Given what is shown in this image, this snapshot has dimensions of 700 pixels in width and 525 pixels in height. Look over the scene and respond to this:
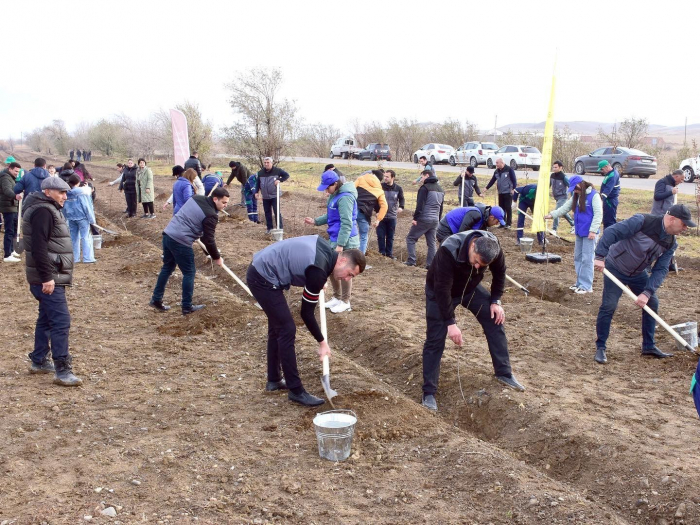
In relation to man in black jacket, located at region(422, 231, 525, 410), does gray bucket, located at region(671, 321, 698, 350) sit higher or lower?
lower

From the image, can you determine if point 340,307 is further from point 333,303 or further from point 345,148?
point 345,148

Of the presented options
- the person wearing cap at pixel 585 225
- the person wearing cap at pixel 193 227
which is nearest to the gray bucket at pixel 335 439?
the person wearing cap at pixel 193 227

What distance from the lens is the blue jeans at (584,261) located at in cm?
909

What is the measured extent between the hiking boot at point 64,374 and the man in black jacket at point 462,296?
10.3 feet

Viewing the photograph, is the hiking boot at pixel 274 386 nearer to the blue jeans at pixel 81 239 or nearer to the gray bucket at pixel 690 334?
the gray bucket at pixel 690 334

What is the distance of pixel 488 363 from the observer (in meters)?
6.32

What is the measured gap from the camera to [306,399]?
204 inches

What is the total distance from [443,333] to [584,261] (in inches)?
190

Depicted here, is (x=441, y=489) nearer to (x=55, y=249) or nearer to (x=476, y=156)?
(x=55, y=249)

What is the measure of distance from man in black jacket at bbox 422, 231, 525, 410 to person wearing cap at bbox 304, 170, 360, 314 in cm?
229

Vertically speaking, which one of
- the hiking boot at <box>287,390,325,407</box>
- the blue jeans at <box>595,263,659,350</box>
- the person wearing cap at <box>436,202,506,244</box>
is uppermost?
the person wearing cap at <box>436,202,506,244</box>

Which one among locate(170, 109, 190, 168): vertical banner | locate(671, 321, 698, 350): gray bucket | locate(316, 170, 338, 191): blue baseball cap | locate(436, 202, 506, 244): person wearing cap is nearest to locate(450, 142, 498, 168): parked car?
locate(170, 109, 190, 168): vertical banner

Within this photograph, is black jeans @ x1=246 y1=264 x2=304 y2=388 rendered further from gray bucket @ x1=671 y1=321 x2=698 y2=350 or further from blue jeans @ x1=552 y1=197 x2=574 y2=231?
blue jeans @ x1=552 y1=197 x2=574 y2=231

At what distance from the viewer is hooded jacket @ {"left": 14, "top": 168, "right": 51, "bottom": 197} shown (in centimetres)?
1136
